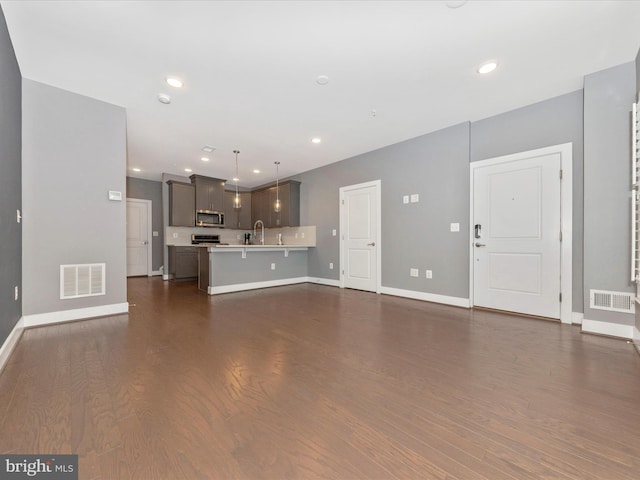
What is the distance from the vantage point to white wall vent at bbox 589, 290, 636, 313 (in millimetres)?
2627

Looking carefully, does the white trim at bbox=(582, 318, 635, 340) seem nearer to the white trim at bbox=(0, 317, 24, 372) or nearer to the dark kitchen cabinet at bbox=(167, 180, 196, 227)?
the white trim at bbox=(0, 317, 24, 372)

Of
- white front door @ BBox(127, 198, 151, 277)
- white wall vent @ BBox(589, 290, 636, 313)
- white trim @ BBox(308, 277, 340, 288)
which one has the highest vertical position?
white front door @ BBox(127, 198, 151, 277)

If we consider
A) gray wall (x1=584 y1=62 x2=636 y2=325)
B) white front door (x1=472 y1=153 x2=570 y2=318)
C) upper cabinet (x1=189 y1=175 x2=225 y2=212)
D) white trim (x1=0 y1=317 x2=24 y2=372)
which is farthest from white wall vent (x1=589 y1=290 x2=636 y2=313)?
upper cabinet (x1=189 y1=175 x2=225 y2=212)

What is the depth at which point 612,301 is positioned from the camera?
2.71 meters

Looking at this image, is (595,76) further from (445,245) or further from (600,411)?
(600,411)

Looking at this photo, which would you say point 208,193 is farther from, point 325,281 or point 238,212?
point 325,281

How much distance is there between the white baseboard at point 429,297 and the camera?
155 inches

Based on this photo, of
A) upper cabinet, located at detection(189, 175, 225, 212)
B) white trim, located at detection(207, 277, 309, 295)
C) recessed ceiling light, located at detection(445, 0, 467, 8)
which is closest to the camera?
recessed ceiling light, located at detection(445, 0, 467, 8)

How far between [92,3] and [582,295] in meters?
5.22

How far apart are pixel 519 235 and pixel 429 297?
4.94 feet

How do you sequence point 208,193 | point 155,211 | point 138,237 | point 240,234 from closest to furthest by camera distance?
1. point 208,193
2. point 138,237
3. point 155,211
4. point 240,234

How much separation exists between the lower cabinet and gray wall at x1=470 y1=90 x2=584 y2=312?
6.41 m

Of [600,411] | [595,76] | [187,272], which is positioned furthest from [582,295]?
[187,272]

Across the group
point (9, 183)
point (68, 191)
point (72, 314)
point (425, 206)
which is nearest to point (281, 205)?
point (425, 206)
